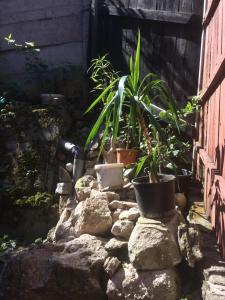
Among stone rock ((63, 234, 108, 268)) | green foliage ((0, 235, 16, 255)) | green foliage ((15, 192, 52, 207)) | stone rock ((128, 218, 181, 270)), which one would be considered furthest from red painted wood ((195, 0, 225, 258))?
green foliage ((0, 235, 16, 255))

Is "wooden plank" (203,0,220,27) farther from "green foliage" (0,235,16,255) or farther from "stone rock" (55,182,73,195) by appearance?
→ "green foliage" (0,235,16,255)

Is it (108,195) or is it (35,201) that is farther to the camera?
(35,201)

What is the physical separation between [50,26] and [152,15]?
5.09 feet

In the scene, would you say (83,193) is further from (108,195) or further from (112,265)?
(112,265)

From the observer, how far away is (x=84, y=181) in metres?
3.78

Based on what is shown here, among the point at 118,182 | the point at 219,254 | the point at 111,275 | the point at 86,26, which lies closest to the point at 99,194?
the point at 118,182

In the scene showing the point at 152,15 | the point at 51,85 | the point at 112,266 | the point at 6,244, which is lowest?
the point at 6,244

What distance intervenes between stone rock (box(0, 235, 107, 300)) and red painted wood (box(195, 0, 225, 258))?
84cm

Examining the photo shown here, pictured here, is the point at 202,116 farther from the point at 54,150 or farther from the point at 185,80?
the point at 54,150

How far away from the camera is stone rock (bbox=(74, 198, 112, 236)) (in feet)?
9.98

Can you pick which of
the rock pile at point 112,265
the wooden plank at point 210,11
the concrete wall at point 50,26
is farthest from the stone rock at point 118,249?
the concrete wall at point 50,26

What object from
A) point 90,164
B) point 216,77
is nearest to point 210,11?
point 216,77

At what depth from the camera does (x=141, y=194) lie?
2836 millimetres

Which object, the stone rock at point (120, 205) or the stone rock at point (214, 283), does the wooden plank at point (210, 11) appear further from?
the stone rock at point (214, 283)
